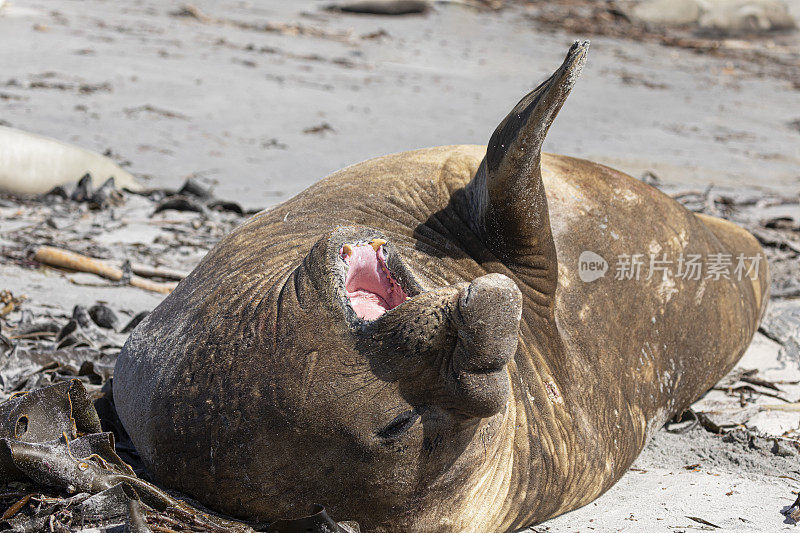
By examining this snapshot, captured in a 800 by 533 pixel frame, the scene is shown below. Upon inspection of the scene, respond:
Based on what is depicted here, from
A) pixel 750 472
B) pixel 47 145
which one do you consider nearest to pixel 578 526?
pixel 750 472

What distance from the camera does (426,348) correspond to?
2227mm

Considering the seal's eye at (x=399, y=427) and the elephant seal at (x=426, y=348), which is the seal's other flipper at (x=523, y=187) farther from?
the seal's eye at (x=399, y=427)

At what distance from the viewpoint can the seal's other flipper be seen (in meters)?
2.69

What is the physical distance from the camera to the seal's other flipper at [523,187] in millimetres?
2688

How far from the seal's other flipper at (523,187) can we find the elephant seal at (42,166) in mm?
4303

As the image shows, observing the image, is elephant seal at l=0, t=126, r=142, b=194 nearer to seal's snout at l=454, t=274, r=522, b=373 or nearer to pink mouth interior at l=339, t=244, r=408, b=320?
pink mouth interior at l=339, t=244, r=408, b=320

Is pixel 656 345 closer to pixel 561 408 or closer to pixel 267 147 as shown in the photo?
pixel 561 408

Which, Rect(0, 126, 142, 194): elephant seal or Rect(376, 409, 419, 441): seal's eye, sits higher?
Rect(376, 409, 419, 441): seal's eye

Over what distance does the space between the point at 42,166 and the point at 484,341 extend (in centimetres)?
531

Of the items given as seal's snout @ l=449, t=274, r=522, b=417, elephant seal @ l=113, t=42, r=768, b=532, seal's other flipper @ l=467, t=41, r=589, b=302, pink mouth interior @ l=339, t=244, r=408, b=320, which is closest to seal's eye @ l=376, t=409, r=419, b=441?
elephant seal @ l=113, t=42, r=768, b=532

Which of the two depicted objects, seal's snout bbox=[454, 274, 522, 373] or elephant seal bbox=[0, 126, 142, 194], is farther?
elephant seal bbox=[0, 126, 142, 194]

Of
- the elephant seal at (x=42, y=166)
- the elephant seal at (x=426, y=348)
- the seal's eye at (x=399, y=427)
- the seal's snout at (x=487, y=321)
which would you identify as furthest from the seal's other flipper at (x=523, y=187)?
the elephant seal at (x=42, y=166)

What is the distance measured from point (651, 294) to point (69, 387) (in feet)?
7.49

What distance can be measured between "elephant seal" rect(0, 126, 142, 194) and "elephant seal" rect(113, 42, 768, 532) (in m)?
3.94
